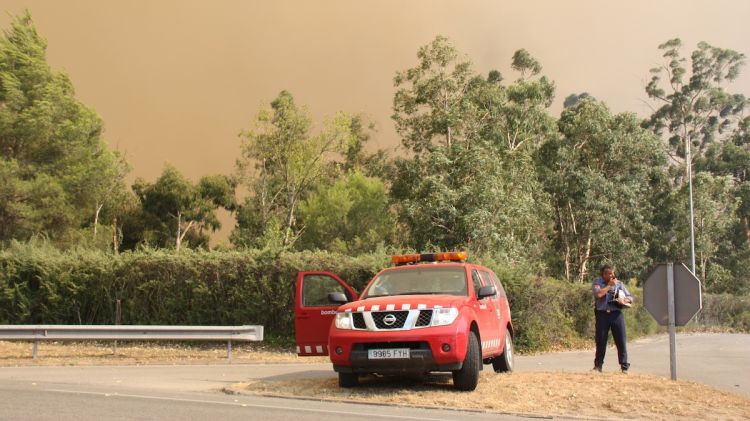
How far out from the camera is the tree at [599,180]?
49375mm

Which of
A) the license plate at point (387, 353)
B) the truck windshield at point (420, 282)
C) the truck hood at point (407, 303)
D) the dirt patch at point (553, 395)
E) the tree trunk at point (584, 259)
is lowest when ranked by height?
the dirt patch at point (553, 395)

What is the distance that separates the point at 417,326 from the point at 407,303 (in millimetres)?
344

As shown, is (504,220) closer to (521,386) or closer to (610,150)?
(610,150)

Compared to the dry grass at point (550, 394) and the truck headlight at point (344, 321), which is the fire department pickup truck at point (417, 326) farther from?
the dry grass at point (550, 394)

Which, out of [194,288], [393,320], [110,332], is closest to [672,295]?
[393,320]

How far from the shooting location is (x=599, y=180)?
1925 inches

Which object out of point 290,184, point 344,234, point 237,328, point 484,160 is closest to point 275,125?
point 290,184

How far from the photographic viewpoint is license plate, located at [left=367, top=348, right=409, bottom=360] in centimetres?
1055

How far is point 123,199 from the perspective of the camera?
60656 millimetres

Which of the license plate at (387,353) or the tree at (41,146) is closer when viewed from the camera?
the license plate at (387,353)

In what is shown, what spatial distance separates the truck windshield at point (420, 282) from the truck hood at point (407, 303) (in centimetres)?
48

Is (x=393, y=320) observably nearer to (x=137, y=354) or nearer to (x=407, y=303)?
(x=407, y=303)

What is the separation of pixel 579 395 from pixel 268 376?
19.8 ft

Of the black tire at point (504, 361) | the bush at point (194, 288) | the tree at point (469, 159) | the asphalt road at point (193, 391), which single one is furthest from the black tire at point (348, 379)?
the tree at point (469, 159)
